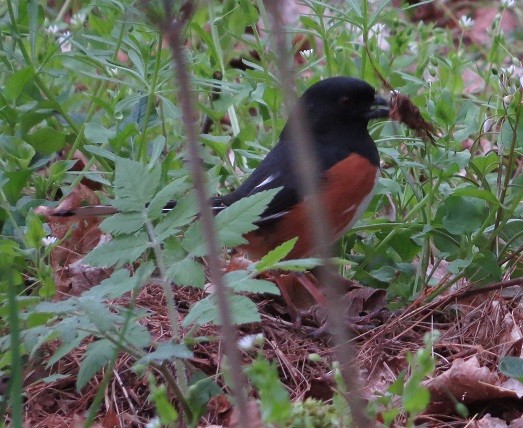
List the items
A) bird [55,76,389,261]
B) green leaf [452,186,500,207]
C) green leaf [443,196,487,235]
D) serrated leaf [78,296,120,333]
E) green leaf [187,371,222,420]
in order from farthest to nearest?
bird [55,76,389,261], green leaf [443,196,487,235], green leaf [452,186,500,207], green leaf [187,371,222,420], serrated leaf [78,296,120,333]

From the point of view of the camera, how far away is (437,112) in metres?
3.06

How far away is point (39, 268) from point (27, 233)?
11 centimetres

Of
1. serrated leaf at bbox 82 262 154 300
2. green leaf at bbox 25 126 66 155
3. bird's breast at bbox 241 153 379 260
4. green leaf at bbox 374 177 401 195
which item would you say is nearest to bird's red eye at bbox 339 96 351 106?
bird's breast at bbox 241 153 379 260

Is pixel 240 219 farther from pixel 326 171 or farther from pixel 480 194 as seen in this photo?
pixel 326 171

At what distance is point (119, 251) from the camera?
2.29 meters

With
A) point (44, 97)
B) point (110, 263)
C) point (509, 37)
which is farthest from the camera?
point (509, 37)

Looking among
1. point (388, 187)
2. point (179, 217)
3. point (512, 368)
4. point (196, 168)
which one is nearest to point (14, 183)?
point (179, 217)

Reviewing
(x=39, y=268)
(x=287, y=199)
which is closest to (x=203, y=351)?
(x=39, y=268)

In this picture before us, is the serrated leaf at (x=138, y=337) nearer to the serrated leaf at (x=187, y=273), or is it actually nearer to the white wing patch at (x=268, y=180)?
the serrated leaf at (x=187, y=273)

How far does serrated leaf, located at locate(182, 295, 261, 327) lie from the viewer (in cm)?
208

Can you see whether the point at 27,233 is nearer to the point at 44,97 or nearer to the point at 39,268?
the point at 39,268

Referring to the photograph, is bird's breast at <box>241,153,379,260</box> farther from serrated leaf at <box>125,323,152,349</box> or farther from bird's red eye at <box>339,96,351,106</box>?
serrated leaf at <box>125,323,152,349</box>

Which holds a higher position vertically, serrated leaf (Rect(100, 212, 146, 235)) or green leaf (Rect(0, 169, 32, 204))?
serrated leaf (Rect(100, 212, 146, 235))

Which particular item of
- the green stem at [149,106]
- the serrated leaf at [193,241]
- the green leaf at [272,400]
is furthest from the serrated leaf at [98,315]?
the green stem at [149,106]
